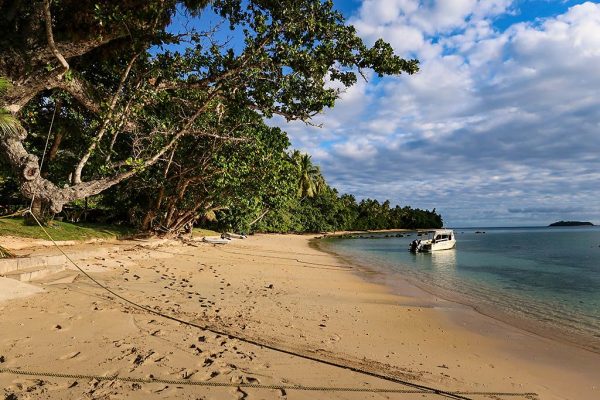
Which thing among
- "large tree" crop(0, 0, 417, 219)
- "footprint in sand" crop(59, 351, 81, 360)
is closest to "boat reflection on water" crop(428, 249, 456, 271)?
"large tree" crop(0, 0, 417, 219)

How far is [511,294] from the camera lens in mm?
14055

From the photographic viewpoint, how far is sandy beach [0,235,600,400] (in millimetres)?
4008

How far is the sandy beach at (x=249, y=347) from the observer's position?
13.1ft

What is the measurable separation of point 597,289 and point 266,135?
15.5 m

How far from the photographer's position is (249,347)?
5273mm

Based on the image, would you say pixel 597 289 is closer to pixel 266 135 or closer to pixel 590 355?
pixel 590 355

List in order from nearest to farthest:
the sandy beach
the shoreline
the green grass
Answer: the sandy beach → the shoreline → the green grass

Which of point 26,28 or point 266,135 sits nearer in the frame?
point 26,28

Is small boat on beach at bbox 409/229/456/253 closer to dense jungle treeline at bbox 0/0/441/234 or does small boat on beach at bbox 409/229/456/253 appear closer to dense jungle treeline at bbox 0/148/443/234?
dense jungle treeline at bbox 0/148/443/234

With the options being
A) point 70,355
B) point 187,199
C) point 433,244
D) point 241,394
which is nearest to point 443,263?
point 433,244

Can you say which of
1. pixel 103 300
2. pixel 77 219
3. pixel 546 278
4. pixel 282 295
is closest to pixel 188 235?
pixel 77 219

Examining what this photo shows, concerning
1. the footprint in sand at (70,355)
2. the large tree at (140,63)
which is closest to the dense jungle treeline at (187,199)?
the large tree at (140,63)

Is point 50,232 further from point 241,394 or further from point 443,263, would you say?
point 443,263

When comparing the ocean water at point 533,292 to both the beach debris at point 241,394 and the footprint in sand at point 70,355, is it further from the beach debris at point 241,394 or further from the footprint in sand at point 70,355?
the footprint in sand at point 70,355
